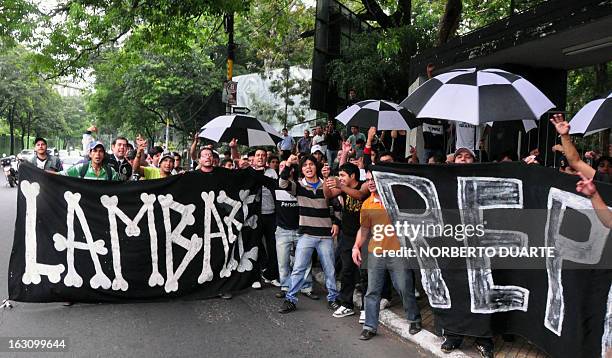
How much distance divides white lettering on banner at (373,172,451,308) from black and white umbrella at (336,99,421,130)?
10.5 ft

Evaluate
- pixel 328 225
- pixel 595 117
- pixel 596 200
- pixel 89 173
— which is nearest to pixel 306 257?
pixel 328 225

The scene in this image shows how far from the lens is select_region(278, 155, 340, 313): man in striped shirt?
238 inches

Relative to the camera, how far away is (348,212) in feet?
19.7

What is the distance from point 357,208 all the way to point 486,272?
1.63 metres

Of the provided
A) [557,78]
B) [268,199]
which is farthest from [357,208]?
[557,78]

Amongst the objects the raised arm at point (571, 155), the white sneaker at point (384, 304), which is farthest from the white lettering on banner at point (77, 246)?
the raised arm at point (571, 155)

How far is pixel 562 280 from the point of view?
4152 millimetres

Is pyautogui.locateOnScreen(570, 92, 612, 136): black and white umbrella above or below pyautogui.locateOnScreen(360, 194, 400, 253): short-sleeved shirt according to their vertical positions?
above

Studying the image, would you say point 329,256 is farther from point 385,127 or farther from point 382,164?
point 385,127

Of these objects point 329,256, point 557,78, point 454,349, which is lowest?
point 454,349

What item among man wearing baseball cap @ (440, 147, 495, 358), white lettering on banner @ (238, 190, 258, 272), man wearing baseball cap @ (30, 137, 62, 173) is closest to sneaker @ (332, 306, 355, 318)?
man wearing baseball cap @ (440, 147, 495, 358)

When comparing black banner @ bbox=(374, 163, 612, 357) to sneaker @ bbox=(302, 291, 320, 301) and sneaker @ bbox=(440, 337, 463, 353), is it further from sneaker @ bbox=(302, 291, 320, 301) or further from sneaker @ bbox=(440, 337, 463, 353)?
sneaker @ bbox=(302, 291, 320, 301)

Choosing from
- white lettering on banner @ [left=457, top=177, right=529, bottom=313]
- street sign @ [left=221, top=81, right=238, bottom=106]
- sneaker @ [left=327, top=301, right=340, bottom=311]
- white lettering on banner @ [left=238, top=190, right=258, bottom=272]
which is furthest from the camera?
street sign @ [left=221, top=81, right=238, bottom=106]

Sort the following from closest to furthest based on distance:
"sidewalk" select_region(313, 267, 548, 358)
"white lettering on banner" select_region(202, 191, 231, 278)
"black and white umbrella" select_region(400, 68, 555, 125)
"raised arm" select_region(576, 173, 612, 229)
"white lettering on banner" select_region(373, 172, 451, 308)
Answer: "raised arm" select_region(576, 173, 612, 229) < "sidewalk" select_region(313, 267, 548, 358) < "black and white umbrella" select_region(400, 68, 555, 125) < "white lettering on banner" select_region(373, 172, 451, 308) < "white lettering on banner" select_region(202, 191, 231, 278)
